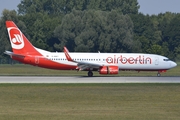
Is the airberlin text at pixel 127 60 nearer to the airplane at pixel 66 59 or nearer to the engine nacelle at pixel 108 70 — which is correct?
the airplane at pixel 66 59

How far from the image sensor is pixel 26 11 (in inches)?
7062

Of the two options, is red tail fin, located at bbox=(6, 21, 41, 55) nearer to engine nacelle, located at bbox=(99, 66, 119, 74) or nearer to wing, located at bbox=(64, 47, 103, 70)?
wing, located at bbox=(64, 47, 103, 70)

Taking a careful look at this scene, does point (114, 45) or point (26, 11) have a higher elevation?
point (26, 11)

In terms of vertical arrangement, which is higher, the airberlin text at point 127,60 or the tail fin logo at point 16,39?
the tail fin logo at point 16,39

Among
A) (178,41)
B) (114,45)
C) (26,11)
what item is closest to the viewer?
(114,45)

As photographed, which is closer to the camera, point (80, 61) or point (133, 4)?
point (80, 61)
